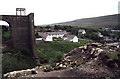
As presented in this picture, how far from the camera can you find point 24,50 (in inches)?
750

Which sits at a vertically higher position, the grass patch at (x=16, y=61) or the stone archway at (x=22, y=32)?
the stone archway at (x=22, y=32)

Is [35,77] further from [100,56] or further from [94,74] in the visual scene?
[100,56]

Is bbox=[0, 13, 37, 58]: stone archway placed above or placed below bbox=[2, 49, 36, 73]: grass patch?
above

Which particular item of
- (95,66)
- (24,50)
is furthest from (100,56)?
(24,50)

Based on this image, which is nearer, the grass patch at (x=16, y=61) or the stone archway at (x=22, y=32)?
the grass patch at (x=16, y=61)

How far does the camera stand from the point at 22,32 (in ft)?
65.3

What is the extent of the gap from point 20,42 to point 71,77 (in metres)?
12.3

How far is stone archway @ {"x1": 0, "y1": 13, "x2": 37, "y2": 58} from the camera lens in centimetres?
1917

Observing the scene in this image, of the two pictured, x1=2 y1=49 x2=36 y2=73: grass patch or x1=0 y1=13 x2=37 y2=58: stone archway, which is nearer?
x1=2 y1=49 x2=36 y2=73: grass patch

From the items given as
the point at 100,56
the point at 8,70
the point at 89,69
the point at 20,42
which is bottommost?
the point at 8,70

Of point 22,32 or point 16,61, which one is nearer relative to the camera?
point 16,61

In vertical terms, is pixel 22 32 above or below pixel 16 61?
above

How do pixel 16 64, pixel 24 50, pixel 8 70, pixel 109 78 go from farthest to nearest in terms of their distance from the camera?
1. pixel 24 50
2. pixel 16 64
3. pixel 8 70
4. pixel 109 78

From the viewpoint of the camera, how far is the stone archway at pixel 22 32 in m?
19.2
